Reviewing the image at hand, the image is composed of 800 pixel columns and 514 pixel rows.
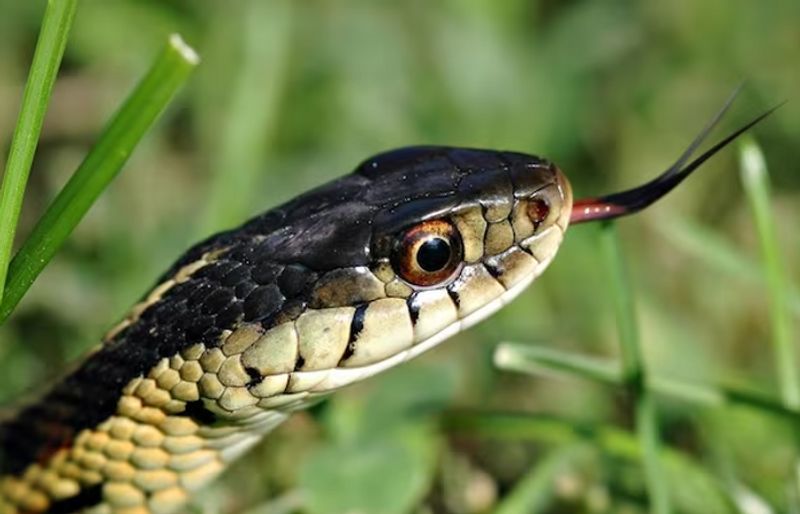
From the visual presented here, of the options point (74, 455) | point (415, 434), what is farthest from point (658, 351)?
point (74, 455)

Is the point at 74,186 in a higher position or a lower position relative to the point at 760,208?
higher

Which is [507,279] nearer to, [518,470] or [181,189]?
[518,470]

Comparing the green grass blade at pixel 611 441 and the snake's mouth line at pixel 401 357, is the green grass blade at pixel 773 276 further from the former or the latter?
the snake's mouth line at pixel 401 357

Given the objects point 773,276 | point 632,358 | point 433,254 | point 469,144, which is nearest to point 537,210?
point 433,254

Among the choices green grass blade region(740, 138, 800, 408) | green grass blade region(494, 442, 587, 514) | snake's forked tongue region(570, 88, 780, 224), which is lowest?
green grass blade region(494, 442, 587, 514)

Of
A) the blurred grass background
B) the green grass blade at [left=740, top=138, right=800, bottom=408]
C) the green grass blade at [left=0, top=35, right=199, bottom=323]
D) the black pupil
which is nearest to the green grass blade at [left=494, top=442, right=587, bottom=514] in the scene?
the blurred grass background

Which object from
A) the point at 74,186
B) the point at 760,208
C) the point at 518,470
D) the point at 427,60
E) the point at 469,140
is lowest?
the point at 518,470

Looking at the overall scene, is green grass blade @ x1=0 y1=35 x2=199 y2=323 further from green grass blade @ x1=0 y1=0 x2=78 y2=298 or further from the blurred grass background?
the blurred grass background
